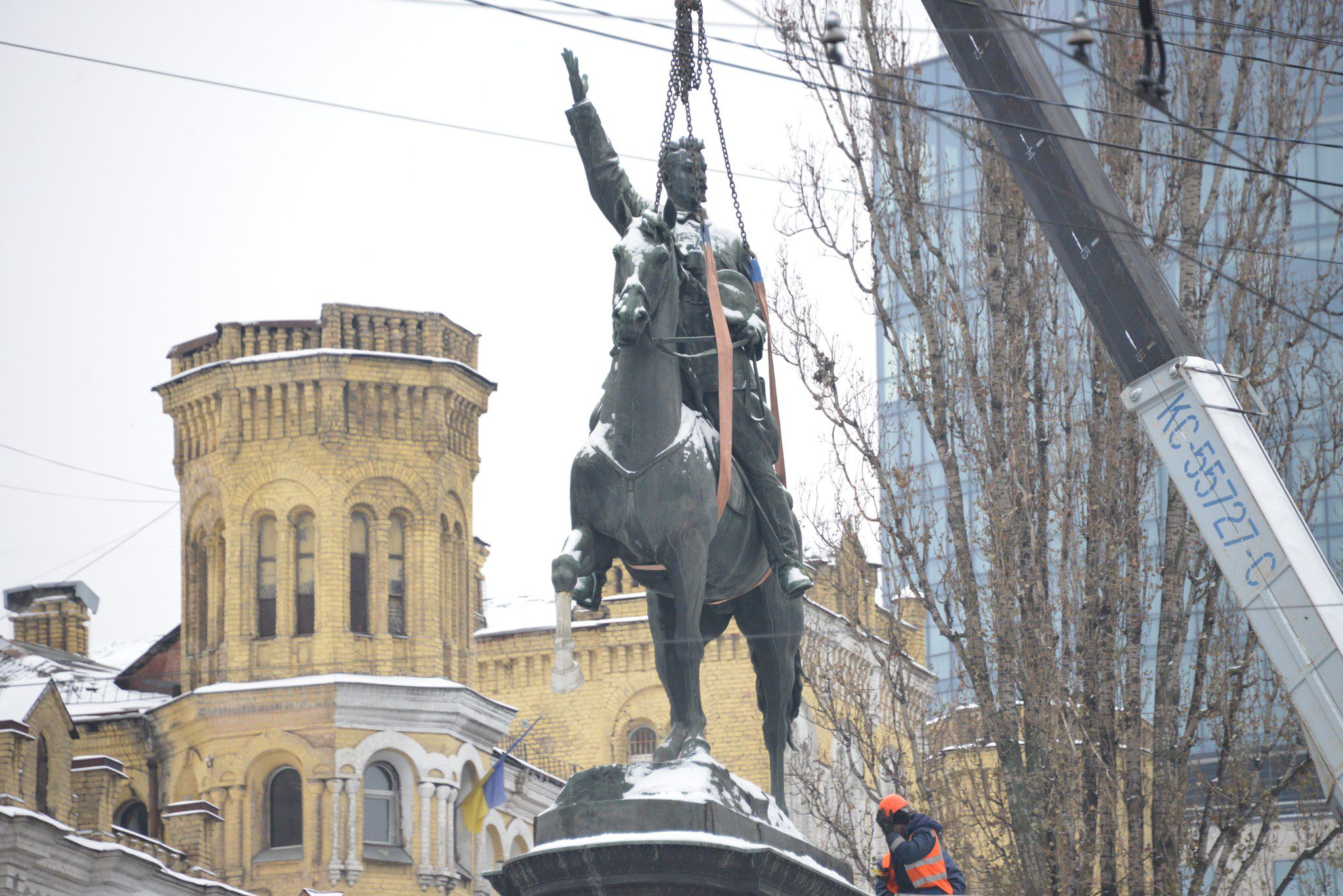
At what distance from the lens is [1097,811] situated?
21516mm

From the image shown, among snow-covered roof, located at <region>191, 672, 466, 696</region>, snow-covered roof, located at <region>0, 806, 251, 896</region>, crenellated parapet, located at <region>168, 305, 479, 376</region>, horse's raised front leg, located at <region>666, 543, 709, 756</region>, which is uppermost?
crenellated parapet, located at <region>168, 305, 479, 376</region>

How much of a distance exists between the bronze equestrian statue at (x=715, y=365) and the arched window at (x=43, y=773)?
30.1 metres

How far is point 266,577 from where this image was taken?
50219 mm

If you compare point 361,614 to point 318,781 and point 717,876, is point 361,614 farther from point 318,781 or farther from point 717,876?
point 717,876

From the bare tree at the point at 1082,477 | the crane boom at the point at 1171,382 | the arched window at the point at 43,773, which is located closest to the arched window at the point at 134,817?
the arched window at the point at 43,773

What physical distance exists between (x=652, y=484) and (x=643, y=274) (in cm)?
95

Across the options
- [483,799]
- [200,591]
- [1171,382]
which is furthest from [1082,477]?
[200,591]

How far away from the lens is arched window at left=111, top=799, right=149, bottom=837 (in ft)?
164

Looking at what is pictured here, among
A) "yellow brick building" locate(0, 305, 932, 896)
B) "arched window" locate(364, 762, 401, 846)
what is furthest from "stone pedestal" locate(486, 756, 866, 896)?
"arched window" locate(364, 762, 401, 846)

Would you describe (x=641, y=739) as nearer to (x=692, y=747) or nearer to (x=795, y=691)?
(x=795, y=691)

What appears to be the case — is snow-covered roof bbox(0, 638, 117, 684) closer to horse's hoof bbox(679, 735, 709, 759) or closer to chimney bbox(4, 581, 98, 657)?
chimney bbox(4, 581, 98, 657)

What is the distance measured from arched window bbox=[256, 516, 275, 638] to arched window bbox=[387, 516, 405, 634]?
2513 millimetres

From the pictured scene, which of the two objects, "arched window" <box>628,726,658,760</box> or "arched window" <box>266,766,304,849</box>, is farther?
"arched window" <box>628,726,658,760</box>

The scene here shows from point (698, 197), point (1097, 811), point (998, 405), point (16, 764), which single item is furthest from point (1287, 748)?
point (16, 764)
